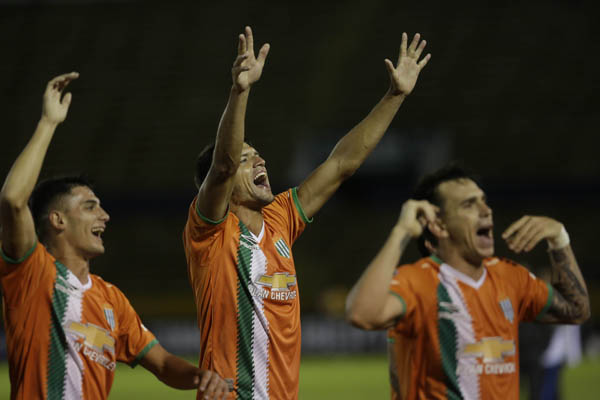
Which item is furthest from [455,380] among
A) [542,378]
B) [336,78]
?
[336,78]

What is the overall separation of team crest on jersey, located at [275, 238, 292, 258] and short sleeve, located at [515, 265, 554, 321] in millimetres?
1202

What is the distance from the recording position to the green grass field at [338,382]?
34.9ft

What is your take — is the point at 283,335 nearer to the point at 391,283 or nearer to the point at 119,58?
the point at 391,283

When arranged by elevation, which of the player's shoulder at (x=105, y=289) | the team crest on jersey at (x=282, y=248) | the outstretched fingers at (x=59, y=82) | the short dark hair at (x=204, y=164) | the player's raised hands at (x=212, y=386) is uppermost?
the outstretched fingers at (x=59, y=82)

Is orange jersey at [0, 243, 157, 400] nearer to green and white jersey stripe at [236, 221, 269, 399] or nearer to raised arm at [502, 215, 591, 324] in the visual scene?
green and white jersey stripe at [236, 221, 269, 399]

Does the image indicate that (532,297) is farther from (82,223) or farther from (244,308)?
(82,223)

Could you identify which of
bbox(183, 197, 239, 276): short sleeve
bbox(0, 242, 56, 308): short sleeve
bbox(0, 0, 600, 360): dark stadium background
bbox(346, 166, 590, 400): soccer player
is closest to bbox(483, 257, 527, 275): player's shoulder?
bbox(346, 166, 590, 400): soccer player

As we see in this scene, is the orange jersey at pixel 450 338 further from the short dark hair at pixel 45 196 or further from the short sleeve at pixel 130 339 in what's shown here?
the short dark hair at pixel 45 196

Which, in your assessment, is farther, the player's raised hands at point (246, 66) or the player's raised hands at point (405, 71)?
the player's raised hands at point (405, 71)

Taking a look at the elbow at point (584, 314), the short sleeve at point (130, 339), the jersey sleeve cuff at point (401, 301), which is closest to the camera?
the jersey sleeve cuff at point (401, 301)

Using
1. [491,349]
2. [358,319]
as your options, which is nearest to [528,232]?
[491,349]

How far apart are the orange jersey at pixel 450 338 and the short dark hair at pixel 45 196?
6.10ft

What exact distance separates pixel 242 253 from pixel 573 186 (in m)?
14.7

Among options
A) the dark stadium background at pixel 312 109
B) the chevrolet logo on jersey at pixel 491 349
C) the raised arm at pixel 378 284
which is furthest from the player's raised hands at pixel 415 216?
the dark stadium background at pixel 312 109
